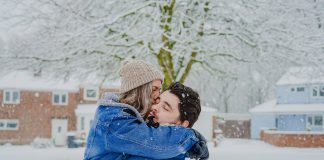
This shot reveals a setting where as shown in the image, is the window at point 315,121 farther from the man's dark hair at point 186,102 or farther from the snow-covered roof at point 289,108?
the man's dark hair at point 186,102

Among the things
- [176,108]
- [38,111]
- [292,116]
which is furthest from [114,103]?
[38,111]

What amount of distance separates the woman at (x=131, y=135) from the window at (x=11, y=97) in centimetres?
3447

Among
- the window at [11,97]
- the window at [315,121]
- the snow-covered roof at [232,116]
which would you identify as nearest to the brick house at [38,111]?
the window at [11,97]

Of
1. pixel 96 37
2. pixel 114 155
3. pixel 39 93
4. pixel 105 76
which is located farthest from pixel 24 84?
pixel 114 155

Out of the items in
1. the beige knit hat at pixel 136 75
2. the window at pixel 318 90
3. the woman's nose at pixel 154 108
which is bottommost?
the woman's nose at pixel 154 108

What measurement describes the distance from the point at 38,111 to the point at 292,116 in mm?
20497

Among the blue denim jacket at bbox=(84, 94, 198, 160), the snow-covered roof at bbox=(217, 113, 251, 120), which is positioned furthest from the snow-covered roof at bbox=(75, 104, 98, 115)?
the blue denim jacket at bbox=(84, 94, 198, 160)

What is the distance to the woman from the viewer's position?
7.90ft

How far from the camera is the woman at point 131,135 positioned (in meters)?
2.41

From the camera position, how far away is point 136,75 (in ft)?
8.73

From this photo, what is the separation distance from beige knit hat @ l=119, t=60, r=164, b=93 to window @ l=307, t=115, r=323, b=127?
104 ft

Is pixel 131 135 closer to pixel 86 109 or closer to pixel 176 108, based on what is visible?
pixel 176 108

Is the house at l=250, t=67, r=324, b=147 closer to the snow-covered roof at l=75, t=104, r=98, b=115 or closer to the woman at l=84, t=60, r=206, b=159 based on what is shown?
the snow-covered roof at l=75, t=104, r=98, b=115

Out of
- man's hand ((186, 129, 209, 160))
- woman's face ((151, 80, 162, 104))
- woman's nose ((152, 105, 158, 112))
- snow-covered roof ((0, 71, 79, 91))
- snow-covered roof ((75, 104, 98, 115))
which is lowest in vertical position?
snow-covered roof ((75, 104, 98, 115))
